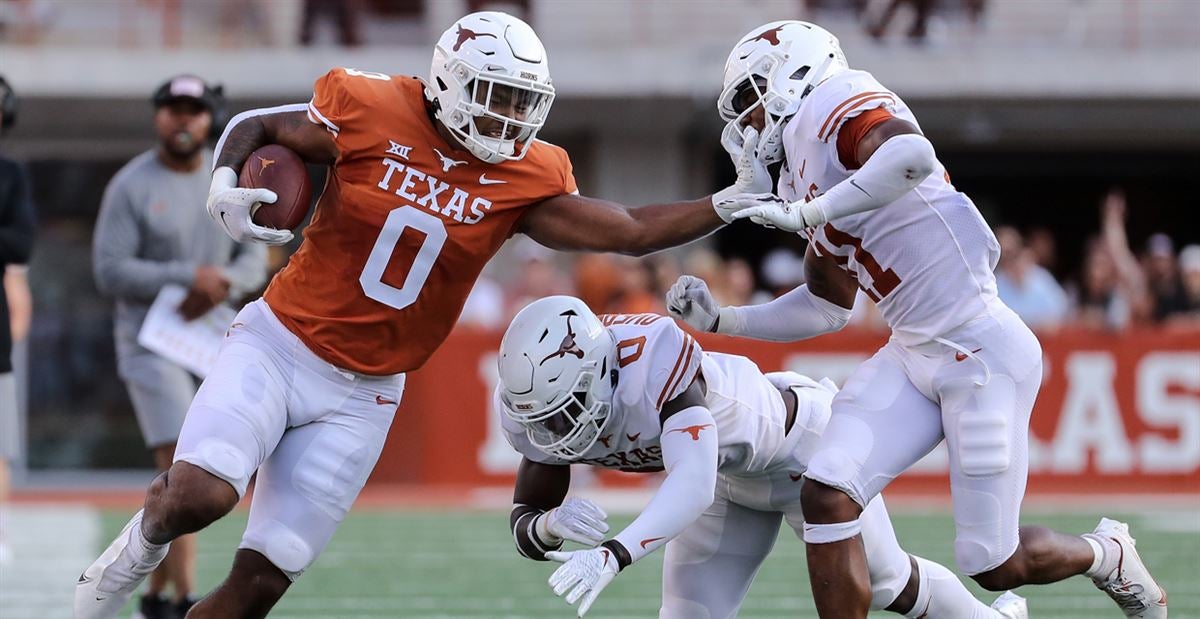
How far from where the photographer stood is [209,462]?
4.07m

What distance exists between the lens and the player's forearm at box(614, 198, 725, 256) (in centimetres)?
423

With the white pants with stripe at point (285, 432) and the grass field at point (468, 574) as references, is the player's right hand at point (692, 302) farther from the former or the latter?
the grass field at point (468, 574)

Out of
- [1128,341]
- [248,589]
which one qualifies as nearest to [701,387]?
[248,589]

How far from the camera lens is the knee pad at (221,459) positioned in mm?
4070

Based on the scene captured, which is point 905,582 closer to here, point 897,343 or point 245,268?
point 897,343

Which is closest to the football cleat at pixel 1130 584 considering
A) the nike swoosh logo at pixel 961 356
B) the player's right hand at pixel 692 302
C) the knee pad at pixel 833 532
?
the nike swoosh logo at pixel 961 356

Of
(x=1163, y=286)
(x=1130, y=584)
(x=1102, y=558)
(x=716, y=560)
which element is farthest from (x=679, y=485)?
(x=1163, y=286)

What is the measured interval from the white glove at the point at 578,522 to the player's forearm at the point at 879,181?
0.86 m

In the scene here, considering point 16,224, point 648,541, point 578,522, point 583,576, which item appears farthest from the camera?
point 16,224

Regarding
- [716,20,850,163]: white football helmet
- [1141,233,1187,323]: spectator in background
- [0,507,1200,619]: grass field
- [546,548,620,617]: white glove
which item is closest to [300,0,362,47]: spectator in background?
[0,507,1200,619]: grass field

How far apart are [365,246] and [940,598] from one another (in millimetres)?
1782

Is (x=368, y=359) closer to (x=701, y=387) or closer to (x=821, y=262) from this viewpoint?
(x=701, y=387)

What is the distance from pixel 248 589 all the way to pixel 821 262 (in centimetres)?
177

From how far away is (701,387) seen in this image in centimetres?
425
